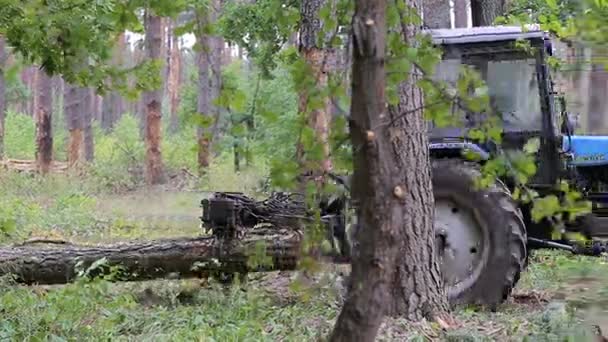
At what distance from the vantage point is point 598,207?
8.22 meters

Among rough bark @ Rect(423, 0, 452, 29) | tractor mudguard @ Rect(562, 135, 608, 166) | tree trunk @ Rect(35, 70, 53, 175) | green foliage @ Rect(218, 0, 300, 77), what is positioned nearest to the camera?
tractor mudguard @ Rect(562, 135, 608, 166)

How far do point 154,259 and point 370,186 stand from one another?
17.4 feet

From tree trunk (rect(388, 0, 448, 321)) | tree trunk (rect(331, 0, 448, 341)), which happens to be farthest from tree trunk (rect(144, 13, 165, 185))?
tree trunk (rect(331, 0, 448, 341))

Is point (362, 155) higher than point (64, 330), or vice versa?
point (362, 155)

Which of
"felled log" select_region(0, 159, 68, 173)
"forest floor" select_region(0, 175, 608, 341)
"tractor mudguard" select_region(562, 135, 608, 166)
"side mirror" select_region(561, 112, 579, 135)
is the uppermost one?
"side mirror" select_region(561, 112, 579, 135)

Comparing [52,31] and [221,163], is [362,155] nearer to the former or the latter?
[52,31]

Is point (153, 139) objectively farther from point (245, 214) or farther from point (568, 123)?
point (568, 123)

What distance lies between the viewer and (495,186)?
283 inches

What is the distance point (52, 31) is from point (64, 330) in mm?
2124

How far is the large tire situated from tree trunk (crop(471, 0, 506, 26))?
7055 mm

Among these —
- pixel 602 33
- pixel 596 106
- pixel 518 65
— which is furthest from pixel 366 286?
pixel 518 65

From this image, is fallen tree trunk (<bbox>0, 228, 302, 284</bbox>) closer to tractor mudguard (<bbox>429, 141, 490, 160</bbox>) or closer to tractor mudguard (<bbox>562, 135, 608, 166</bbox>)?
tractor mudguard (<bbox>429, 141, 490, 160</bbox>)

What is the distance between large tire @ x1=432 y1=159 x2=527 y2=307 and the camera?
7.31 m

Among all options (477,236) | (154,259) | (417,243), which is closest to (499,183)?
(477,236)
